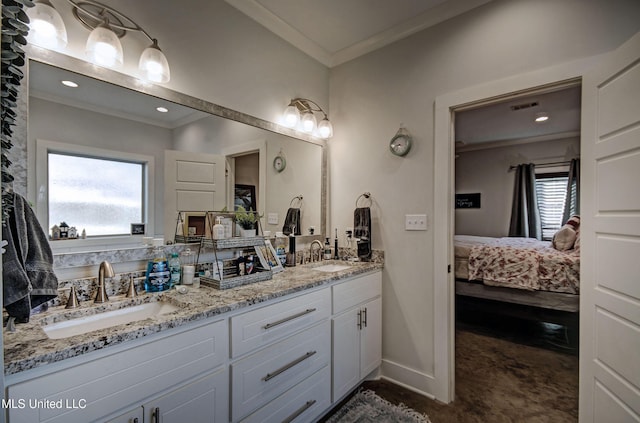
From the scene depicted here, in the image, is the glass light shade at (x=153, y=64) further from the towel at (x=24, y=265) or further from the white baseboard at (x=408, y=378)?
the white baseboard at (x=408, y=378)

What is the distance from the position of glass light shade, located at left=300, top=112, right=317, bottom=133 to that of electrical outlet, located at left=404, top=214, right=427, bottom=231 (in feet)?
3.61

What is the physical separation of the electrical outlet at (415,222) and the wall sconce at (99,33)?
186cm

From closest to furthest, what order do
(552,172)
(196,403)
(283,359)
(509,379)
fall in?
(196,403), (283,359), (509,379), (552,172)

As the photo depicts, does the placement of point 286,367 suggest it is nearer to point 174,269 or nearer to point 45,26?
point 174,269

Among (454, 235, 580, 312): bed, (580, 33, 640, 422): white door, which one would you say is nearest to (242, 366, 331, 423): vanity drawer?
(580, 33, 640, 422): white door

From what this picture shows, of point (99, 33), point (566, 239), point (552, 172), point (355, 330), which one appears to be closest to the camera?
point (99, 33)

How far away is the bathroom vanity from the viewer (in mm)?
853

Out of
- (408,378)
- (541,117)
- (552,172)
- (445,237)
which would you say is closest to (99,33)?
(445,237)

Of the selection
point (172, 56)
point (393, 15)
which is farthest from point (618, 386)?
point (172, 56)

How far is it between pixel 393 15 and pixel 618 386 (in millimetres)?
2603

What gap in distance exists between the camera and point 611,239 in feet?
4.66

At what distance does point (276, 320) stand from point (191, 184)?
97 cm

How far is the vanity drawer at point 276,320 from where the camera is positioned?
1.32m

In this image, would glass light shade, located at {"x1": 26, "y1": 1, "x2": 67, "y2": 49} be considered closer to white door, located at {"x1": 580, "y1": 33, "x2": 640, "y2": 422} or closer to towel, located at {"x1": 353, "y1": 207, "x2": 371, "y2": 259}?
towel, located at {"x1": 353, "y1": 207, "x2": 371, "y2": 259}
